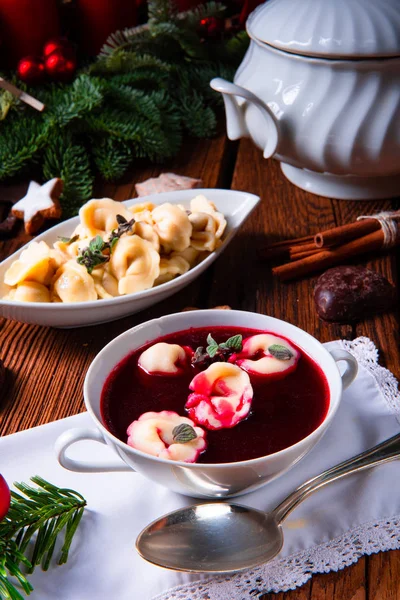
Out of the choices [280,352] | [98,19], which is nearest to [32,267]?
[280,352]

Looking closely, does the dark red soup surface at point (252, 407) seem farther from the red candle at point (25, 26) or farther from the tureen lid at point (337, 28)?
the red candle at point (25, 26)

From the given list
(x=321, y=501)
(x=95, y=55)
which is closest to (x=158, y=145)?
(x=95, y=55)

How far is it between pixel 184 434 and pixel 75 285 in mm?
448

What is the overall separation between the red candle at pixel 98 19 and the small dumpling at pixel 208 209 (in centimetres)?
79

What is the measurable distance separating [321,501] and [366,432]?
0.14 metres

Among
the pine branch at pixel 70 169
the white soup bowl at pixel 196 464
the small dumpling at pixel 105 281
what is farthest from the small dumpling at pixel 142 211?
the white soup bowl at pixel 196 464

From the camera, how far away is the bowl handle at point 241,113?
54.7 inches

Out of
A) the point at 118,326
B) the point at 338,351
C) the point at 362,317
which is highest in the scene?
the point at 338,351

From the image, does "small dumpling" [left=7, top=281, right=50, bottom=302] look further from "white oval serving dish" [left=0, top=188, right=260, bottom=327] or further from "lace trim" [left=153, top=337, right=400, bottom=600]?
"lace trim" [left=153, top=337, right=400, bottom=600]

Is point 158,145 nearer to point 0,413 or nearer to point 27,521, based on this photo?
point 0,413

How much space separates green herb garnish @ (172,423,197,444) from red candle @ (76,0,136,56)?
4.82 feet

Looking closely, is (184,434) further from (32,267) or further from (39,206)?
(39,206)

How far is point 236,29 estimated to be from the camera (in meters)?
2.15

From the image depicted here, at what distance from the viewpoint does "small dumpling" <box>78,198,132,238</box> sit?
4.11ft
